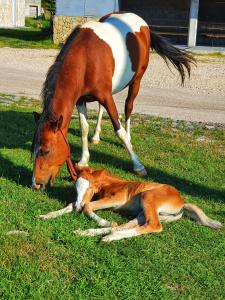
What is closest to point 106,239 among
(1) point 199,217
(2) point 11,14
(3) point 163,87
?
(1) point 199,217

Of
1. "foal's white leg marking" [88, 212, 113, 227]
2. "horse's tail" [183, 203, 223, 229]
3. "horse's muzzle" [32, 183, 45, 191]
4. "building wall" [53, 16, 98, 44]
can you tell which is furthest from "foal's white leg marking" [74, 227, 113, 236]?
"building wall" [53, 16, 98, 44]

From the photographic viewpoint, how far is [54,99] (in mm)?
5172

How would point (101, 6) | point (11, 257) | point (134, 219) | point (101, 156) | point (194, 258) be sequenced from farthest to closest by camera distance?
1. point (101, 6)
2. point (101, 156)
3. point (134, 219)
4. point (194, 258)
5. point (11, 257)

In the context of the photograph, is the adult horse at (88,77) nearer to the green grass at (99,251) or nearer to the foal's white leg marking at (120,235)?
the green grass at (99,251)

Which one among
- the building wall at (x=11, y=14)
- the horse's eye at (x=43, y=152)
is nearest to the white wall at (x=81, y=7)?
the building wall at (x=11, y=14)

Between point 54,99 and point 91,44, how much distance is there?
1196mm

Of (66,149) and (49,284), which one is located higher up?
(66,149)

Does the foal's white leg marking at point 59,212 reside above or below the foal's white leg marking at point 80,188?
below

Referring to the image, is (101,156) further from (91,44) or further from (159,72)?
(159,72)

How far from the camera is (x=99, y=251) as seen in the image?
383cm

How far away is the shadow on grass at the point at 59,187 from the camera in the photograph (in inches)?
210

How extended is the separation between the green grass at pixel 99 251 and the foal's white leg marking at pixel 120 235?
0.05 metres

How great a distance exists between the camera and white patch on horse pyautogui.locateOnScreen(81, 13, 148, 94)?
6.46 m

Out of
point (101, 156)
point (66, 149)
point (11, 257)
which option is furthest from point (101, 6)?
point (11, 257)
